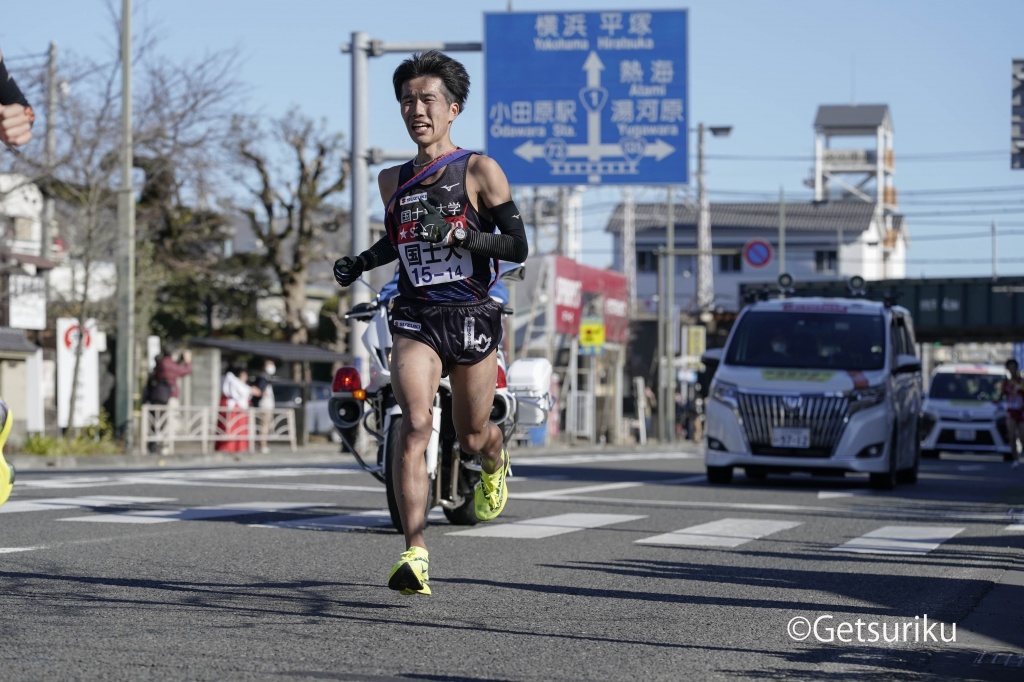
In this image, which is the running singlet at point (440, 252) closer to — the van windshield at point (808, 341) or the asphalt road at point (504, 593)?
the asphalt road at point (504, 593)

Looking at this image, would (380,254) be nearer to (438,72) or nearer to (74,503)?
(438,72)

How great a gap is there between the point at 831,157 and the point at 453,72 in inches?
4361

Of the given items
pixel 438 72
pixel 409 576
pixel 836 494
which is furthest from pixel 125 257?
pixel 409 576

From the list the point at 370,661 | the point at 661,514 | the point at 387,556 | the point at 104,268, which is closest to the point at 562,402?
the point at 104,268

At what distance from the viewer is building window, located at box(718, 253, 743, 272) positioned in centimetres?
9924

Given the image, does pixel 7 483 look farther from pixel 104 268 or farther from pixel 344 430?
pixel 104 268

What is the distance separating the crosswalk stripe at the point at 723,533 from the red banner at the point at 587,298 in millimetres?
35131

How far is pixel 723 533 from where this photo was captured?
31.3 ft

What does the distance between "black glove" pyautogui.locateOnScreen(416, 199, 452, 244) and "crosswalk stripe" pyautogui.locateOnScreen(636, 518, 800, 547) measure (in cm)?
316

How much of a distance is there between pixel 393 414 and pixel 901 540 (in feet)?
10.7

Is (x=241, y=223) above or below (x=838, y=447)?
above

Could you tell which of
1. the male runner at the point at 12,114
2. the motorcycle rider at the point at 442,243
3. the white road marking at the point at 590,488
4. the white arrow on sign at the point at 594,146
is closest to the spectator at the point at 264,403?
the white arrow on sign at the point at 594,146

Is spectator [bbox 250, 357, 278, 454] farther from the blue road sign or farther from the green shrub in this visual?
the blue road sign

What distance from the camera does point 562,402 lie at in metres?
43.3
